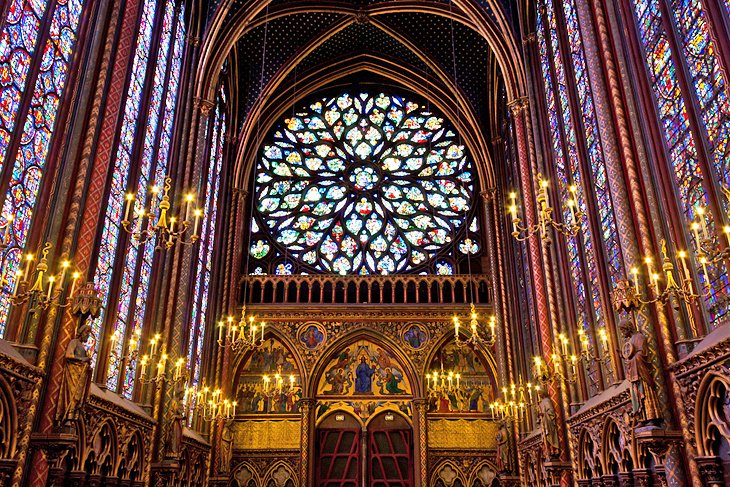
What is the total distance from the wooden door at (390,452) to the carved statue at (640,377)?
13350mm

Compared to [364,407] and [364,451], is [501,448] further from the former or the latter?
[364,407]

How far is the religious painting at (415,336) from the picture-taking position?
76.9 ft

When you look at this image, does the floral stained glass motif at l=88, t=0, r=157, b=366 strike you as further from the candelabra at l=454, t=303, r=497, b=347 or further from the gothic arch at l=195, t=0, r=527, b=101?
the candelabra at l=454, t=303, r=497, b=347

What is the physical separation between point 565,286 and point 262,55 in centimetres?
1579

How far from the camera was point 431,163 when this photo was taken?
27.1 m

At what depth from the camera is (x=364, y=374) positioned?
928 inches

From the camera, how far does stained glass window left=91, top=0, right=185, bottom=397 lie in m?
13.9

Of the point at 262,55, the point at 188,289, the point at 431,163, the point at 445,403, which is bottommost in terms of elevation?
the point at 445,403

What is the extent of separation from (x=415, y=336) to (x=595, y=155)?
11.2m

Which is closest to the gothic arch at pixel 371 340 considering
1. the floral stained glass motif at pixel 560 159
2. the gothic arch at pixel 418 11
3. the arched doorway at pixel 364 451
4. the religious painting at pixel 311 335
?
the religious painting at pixel 311 335

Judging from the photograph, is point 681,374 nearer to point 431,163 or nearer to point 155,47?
point 155,47

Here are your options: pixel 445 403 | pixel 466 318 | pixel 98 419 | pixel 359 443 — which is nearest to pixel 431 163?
pixel 466 318

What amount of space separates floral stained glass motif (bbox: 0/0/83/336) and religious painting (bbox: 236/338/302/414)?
42.8 feet

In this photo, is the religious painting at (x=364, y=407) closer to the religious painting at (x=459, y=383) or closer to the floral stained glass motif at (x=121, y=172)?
the religious painting at (x=459, y=383)
